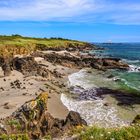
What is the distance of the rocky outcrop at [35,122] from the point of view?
1742 cm

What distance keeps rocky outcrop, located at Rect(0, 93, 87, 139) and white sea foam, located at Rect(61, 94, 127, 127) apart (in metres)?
5.91

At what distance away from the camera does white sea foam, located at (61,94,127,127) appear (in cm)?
2827

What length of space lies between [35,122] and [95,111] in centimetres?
1285

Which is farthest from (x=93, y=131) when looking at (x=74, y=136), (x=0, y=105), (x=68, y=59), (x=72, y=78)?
(x=68, y=59)

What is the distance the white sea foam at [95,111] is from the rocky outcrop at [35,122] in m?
5.91

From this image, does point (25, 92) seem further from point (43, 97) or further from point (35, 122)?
point (35, 122)

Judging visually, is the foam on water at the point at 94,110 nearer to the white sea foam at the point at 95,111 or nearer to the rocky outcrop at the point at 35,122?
the white sea foam at the point at 95,111

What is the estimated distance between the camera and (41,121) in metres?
20.5

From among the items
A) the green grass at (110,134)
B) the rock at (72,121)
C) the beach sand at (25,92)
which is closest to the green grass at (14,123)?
the rock at (72,121)

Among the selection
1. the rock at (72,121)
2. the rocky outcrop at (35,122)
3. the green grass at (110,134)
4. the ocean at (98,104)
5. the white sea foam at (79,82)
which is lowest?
the white sea foam at (79,82)

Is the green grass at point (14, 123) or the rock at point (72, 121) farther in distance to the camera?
the rock at point (72, 121)

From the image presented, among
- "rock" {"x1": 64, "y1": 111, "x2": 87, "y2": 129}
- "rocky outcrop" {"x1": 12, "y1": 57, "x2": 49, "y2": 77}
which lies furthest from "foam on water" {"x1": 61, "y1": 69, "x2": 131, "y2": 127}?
"rocky outcrop" {"x1": 12, "y1": 57, "x2": 49, "y2": 77}

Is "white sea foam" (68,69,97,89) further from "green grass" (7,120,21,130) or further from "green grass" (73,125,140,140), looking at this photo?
"green grass" (73,125,140,140)

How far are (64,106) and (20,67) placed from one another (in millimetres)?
22853
